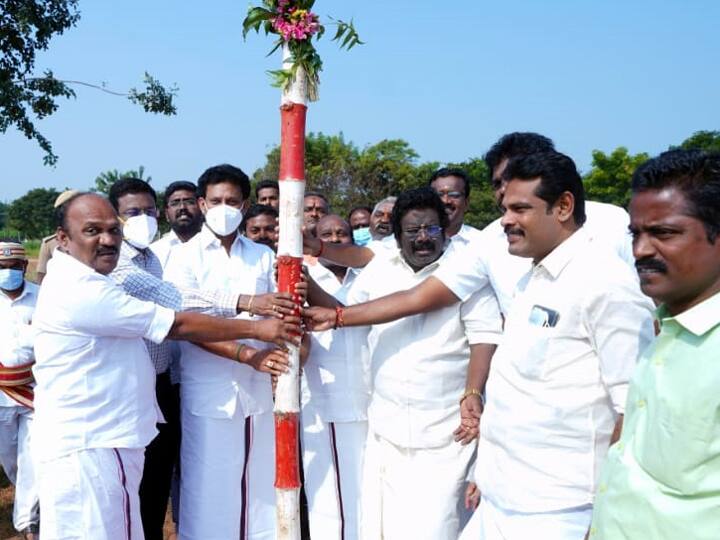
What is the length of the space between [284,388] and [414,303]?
82 centimetres

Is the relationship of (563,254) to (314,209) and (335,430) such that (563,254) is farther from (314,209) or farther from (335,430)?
(314,209)

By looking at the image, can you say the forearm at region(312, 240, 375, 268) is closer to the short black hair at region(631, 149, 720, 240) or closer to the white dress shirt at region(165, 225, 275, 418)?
the white dress shirt at region(165, 225, 275, 418)

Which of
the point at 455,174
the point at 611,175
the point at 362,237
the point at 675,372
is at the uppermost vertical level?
the point at 611,175

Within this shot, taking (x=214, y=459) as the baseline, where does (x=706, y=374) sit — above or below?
above

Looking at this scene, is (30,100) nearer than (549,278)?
No

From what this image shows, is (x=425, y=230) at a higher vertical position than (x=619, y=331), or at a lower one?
higher

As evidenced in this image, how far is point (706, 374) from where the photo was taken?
71.5 inches

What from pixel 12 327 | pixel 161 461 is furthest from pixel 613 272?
pixel 12 327

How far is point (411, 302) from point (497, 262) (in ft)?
1.64

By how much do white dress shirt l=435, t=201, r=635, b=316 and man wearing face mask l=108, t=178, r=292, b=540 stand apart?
1227mm

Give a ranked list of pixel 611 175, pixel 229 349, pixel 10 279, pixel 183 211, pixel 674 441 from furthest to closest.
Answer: pixel 611 175
pixel 183 211
pixel 10 279
pixel 229 349
pixel 674 441

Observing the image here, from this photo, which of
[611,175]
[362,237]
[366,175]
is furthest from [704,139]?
[362,237]

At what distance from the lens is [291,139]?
138 inches

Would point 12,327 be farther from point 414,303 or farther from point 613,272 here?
point 613,272
